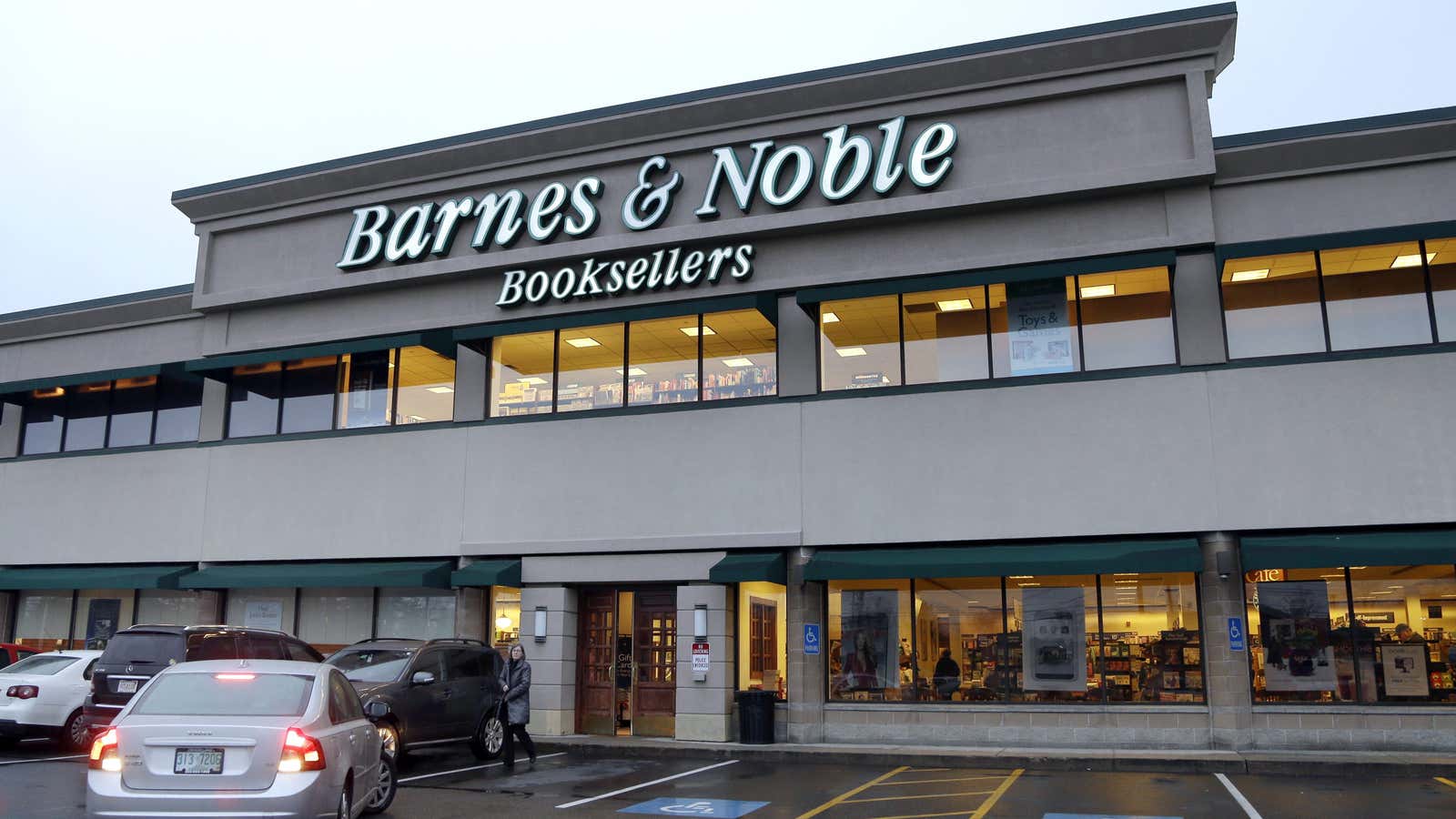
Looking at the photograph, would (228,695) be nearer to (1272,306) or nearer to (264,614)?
(264,614)

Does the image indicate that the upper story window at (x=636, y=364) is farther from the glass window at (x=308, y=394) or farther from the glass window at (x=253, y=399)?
the glass window at (x=253, y=399)

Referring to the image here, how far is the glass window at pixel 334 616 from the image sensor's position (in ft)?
76.6

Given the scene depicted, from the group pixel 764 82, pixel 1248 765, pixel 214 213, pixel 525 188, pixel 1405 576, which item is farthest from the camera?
pixel 214 213

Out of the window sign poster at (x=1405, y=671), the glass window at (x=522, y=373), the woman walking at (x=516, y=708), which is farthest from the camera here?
the glass window at (x=522, y=373)

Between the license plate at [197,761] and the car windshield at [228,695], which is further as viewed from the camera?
the car windshield at [228,695]

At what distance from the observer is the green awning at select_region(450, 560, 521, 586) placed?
21141mm

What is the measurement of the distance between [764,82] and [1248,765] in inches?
561

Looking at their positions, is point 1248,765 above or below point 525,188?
below

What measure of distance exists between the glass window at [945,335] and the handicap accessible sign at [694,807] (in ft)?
30.0

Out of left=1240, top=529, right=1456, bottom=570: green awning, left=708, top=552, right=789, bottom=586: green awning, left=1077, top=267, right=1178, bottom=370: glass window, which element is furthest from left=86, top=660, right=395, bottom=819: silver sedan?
left=1077, top=267, right=1178, bottom=370: glass window

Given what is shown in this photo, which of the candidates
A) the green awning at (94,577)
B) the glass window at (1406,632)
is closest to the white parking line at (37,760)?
the green awning at (94,577)

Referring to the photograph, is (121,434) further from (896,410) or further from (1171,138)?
(1171,138)

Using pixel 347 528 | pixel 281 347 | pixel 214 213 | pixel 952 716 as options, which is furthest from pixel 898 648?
pixel 214 213

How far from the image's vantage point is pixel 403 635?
22859 millimetres
